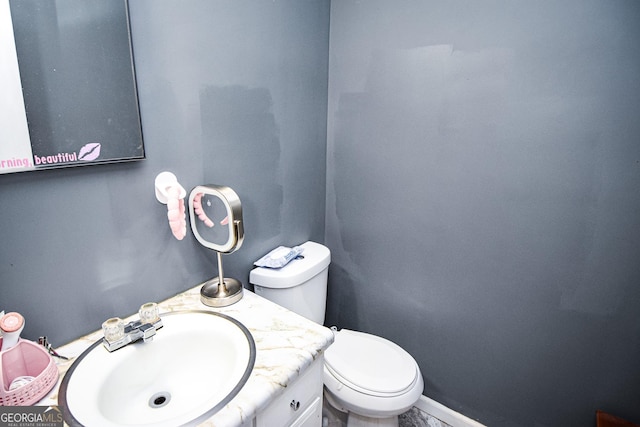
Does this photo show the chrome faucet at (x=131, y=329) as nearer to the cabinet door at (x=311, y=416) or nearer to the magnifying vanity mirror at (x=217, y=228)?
the magnifying vanity mirror at (x=217, y=228)

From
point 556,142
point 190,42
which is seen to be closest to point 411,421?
point 556,142

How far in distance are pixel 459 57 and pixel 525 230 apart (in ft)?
2.31

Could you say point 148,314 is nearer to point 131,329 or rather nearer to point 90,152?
point 131,329

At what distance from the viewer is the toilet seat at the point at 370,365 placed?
49.8 inches

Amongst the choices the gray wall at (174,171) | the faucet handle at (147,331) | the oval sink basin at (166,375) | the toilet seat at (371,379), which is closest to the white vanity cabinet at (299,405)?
the oval sink basin at (166,375)

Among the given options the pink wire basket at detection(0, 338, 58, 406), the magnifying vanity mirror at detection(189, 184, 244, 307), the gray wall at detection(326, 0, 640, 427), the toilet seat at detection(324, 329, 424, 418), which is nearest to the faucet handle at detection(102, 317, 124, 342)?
the pink wire basket at detection(0, 338, 58, 406)

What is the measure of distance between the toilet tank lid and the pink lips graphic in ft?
2.27

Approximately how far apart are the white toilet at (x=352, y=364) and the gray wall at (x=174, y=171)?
166 millimetres

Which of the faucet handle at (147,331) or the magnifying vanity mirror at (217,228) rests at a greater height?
the magnifying vanity mirror at (217,228)

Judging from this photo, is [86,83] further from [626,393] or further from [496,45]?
[626,393]

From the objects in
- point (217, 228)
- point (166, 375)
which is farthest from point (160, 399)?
point (217, 228)

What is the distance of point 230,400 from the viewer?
2.33ft

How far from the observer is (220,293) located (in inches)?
42.6

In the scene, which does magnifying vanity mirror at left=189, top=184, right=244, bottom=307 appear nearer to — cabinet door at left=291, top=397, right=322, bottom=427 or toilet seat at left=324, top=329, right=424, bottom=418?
cabinet door at left=291, top=397, right=322, bottom=427
